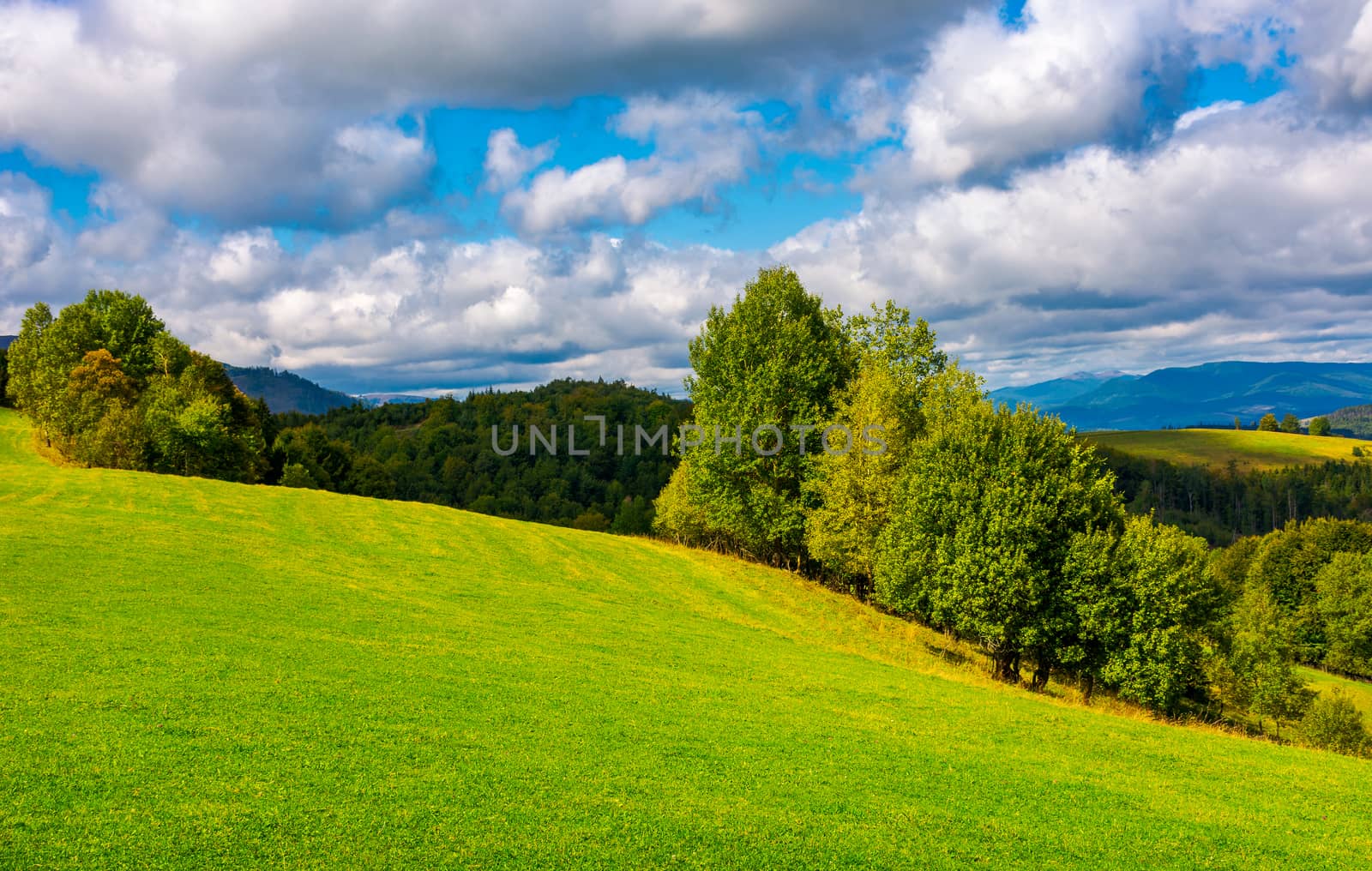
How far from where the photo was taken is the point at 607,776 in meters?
13.6

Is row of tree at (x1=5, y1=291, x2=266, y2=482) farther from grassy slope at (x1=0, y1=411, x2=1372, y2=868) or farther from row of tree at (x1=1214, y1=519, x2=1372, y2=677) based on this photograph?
row of tree at (x1=1214, y1=519, x2=1372, y2=677)

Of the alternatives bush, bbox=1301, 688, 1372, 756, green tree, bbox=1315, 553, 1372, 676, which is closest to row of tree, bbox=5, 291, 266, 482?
bush, bbox=1301, 688, 1372, 756

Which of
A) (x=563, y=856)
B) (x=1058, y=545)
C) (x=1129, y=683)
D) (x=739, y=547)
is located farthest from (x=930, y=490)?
(x=563, y=856)

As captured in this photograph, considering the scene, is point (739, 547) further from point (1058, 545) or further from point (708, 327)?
point (1058, 545)

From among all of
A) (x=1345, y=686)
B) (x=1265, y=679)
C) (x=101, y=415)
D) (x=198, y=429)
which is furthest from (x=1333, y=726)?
(x=101, y=415)

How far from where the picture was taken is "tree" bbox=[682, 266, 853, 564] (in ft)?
164

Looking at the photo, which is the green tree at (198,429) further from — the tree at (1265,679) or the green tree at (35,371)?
the tree at (1265,679)

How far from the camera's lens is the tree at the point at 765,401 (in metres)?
49.9

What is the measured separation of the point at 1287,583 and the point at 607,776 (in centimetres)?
13868

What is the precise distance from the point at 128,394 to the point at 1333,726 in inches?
4695

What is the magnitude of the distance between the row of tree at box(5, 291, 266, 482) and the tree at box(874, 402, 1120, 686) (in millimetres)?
68421

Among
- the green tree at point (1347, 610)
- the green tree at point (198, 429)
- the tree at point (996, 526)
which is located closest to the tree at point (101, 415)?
the green tree at point (198, 429)

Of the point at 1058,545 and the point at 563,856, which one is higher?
the point at 1058,545

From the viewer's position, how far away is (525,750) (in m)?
14.5
